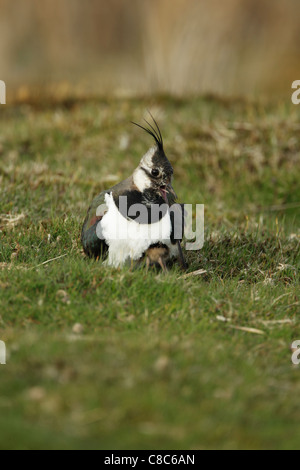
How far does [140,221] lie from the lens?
427 cm

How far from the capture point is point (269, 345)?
3.76 metres

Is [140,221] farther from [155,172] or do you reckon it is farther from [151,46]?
[151,46]

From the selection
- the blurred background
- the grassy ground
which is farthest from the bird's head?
the blurred background

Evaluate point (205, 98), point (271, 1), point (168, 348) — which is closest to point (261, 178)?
point (205, 98)

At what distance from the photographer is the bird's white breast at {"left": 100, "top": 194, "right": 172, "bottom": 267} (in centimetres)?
422

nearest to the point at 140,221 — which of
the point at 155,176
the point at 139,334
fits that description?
the point at 155,176

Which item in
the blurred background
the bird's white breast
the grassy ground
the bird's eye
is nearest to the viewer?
the grassy ground

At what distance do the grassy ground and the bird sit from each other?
0.54 ft

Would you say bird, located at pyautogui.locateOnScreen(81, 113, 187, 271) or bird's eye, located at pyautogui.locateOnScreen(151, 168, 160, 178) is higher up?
bird's eye, located at pyautogui.locateOnScreen(151, 168, 160, 178)

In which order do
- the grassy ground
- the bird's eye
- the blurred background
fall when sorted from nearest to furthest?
the grassy ground
the bird's eye
the blurred background

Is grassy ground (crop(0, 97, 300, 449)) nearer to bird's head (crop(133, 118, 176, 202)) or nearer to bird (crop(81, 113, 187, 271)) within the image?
bird (crop(81, 113, 187, 271))

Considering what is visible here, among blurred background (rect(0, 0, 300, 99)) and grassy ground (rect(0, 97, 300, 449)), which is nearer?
grassy ground (rect(0, 97, 300, 449))

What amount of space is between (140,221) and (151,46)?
7274 mm

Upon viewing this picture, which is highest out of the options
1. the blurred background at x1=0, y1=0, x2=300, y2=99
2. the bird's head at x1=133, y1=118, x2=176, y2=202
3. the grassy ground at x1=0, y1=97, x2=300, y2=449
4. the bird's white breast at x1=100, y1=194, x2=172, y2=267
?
the blurred background at x1=0, y1=0, x2=300, y2=99
